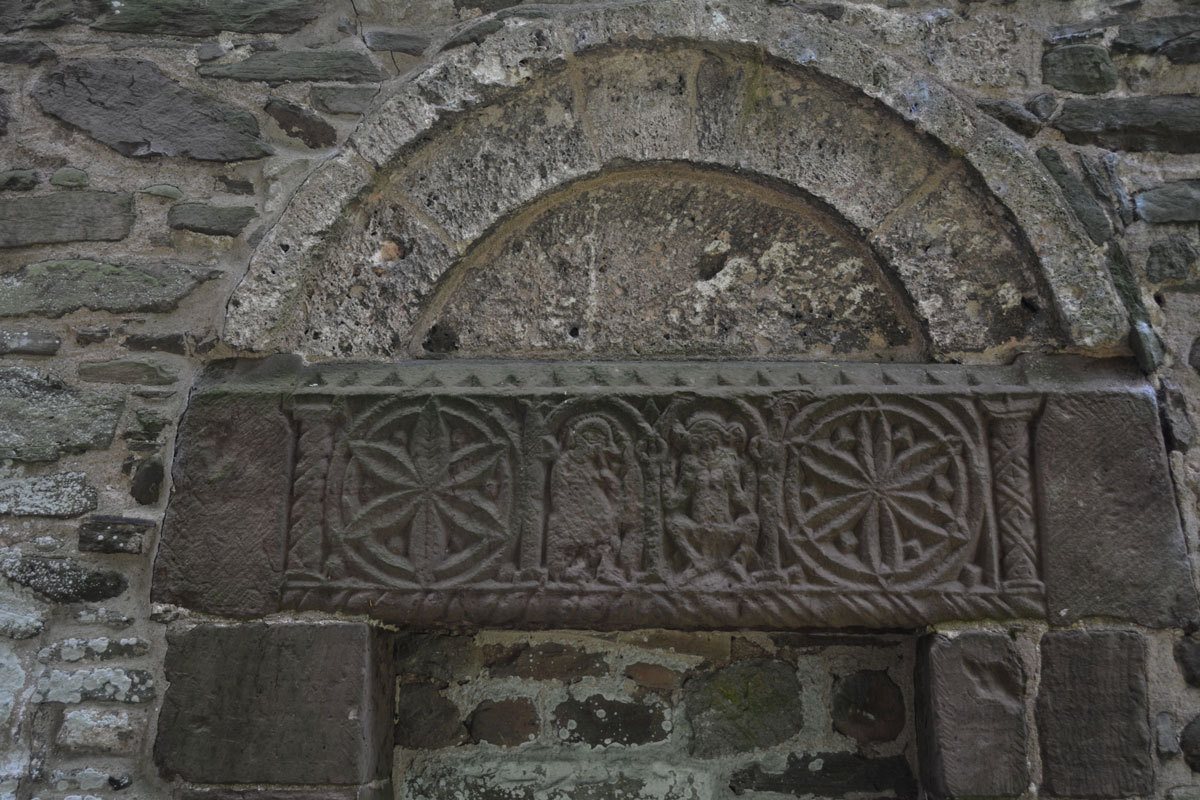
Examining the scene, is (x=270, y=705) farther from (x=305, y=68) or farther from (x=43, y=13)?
(x=43, y=13)

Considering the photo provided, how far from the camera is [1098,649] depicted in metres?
1.93

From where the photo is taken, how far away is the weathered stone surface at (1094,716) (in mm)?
1885

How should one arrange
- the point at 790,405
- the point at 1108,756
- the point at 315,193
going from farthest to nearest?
the point at 315,193
the point at 790,405
the point at 1108,756

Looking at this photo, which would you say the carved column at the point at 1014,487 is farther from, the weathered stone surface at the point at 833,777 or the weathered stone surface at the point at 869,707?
the weathered stone surface at the point at 833,777

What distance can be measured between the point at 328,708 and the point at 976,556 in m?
1.53

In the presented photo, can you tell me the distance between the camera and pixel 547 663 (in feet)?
7.29

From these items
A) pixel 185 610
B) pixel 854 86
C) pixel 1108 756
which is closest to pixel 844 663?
pixel 1108 756

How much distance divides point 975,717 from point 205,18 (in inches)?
104

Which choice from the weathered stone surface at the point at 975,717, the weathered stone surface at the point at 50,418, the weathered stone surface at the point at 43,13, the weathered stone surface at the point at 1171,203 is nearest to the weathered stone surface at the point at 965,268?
the weathered stone surface at the point at 1171,203

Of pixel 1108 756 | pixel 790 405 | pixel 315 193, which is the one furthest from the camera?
pixel 315 193

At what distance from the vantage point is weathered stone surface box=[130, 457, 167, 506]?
2.09 meters

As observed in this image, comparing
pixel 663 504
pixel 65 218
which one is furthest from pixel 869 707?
pixel 65 218

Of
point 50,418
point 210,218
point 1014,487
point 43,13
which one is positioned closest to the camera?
point 1014,487

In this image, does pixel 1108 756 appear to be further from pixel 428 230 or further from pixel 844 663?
pixel 428 230
